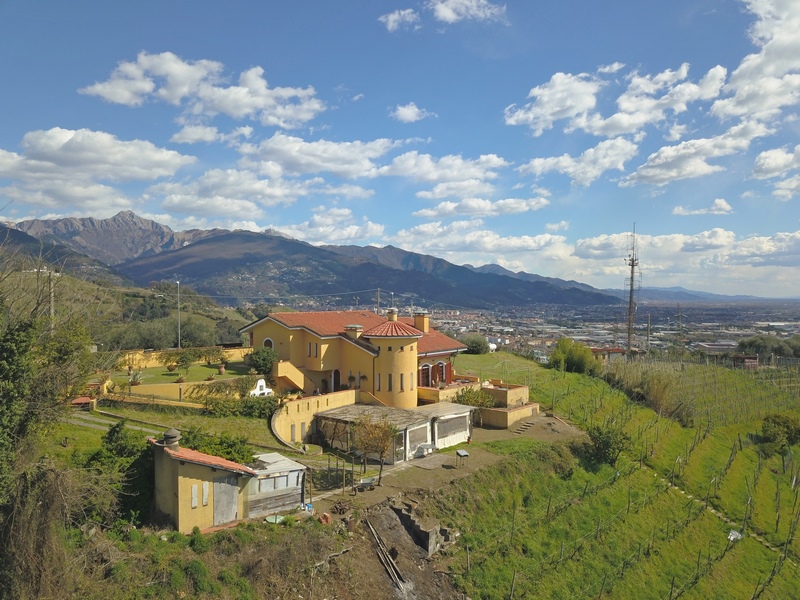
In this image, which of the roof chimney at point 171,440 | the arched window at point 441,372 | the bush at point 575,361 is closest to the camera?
the roof chimney at point 171,440

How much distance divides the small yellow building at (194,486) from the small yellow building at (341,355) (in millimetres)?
14074

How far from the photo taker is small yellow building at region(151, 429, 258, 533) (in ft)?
56.1

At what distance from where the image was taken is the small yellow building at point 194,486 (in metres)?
17.1

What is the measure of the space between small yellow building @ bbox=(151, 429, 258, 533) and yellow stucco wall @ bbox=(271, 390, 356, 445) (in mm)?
7623

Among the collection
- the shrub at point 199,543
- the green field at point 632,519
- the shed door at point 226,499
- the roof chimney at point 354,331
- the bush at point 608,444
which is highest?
the roof chimney at point 354,331

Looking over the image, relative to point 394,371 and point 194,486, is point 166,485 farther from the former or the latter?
point 394,371

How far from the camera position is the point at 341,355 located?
1407 inches

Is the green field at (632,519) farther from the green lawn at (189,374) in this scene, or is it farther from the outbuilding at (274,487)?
the green lawn at (189,374)

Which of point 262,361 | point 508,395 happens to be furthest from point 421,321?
point 262,361

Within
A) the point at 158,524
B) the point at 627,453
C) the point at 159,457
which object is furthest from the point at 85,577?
the point at 627,453

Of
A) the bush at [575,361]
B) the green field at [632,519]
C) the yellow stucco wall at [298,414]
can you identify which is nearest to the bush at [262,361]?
the yellow stucco wall at [298,414]

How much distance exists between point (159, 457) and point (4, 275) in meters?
8.29

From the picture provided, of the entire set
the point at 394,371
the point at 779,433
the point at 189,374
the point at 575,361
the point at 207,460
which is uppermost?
the point at 394,371

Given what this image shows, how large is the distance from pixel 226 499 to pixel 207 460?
5.48ft
